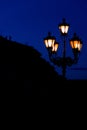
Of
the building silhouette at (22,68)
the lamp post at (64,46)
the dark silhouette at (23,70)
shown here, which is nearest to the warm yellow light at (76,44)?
the lamp post at (64,46)

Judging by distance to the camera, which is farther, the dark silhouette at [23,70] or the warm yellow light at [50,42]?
the dark silhouette at [23,70]

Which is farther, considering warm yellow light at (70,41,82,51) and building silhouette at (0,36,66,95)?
building silhouette at (0,36,66,95)

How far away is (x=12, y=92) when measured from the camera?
2391cm

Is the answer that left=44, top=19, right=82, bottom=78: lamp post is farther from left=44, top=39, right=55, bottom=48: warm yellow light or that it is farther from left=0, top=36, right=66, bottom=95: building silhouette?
left=0, top=36, right=66, bottom=95: building silhouette

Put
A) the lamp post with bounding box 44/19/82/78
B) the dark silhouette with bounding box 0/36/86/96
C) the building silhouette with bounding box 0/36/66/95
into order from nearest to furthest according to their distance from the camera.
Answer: the lamp post with bounding box 44/19/82/78, the dark silhouette with bounding box 0/36/86/96, the building silhouette with bounding box 0/36/66/95

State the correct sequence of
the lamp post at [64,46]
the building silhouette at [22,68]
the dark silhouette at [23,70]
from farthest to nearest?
1. the building silhouette at [22,68]
2. the dark silhouette at [23,70]
3. the lamp post at [64,46]

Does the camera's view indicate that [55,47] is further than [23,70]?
No

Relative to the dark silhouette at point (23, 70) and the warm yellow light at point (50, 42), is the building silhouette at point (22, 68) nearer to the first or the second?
the dark silhouette at point (23, 70)

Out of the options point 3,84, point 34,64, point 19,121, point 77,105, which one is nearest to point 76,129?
point 19,121

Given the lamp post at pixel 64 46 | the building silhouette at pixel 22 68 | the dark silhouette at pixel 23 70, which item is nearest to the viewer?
the lamp post at pixel 64 46

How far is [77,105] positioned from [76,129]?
446 centimetres

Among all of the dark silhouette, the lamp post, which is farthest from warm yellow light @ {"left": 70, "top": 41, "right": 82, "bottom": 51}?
the dark silhouette

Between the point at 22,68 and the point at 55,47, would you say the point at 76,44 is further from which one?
the point at 22,68

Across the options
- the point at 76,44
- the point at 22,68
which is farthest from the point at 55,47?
the point at 22,68
